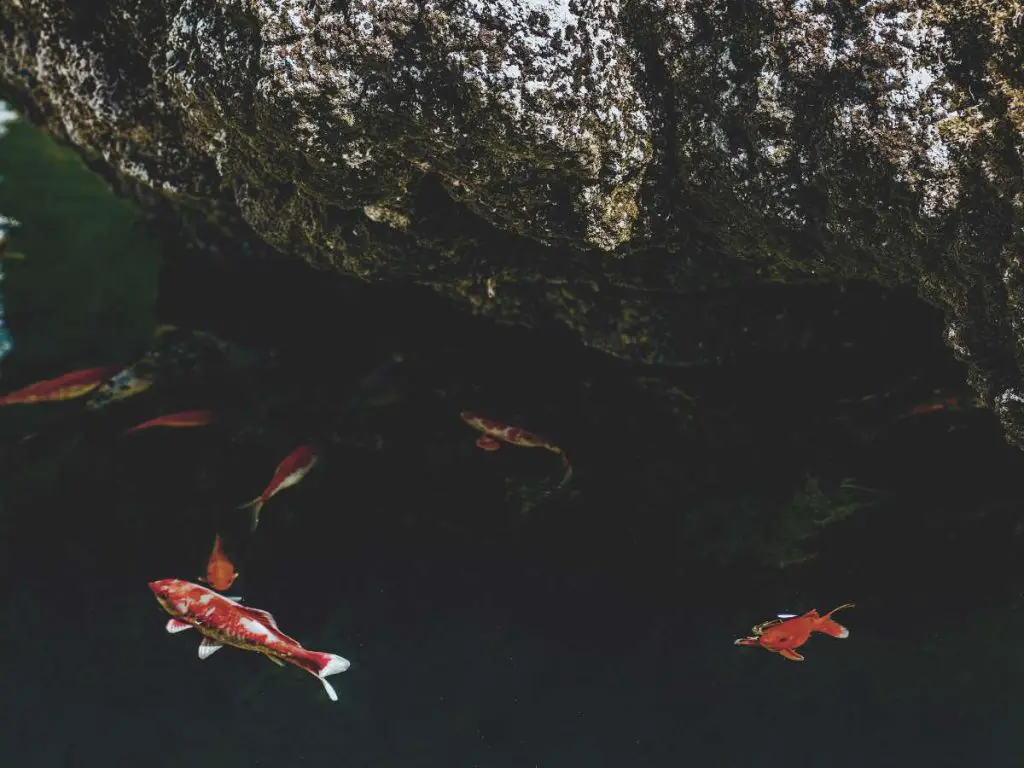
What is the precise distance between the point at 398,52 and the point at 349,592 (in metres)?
1.33

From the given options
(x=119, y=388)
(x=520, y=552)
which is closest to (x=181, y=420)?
(x=119, y=388)

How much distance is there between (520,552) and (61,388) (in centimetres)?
148

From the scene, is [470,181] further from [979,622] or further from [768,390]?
[979,622]

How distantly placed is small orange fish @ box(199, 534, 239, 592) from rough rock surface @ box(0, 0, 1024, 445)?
2.72ft

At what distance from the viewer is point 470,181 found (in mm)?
1947

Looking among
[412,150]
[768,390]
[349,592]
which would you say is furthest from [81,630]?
[768,390]

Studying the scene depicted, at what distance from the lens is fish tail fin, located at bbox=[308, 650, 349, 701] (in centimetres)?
228

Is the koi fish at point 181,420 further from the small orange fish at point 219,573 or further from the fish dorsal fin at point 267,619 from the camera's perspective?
the fish dorsal fin at point 267,619

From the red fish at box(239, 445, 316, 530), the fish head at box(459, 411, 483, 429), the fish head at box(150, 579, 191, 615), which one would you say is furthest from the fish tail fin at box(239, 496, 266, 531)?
the fish head at box(459, 411, 483, 429)

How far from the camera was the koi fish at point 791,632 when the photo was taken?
2.28m

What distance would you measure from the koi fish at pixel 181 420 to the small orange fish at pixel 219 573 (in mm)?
528

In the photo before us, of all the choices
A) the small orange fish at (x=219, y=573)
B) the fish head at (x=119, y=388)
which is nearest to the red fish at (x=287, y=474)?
the small orange fish at (x=219, y=573)

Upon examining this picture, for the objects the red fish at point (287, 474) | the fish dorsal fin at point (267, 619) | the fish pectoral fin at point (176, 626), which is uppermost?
the red fish at point (287, 474)

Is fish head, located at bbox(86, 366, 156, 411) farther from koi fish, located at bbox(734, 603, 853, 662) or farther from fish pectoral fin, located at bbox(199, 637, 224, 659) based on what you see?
koi fish, located at bbox(734, 603, 853, 662)
